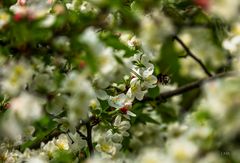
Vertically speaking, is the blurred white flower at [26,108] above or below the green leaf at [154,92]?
above

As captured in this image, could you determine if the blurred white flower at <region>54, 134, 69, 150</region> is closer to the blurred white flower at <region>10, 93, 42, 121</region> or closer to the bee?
the bee

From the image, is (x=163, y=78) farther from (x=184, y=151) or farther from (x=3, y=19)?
(x=184, y=151)

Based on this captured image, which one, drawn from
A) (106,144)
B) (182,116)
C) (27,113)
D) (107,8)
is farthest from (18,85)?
(182,116)

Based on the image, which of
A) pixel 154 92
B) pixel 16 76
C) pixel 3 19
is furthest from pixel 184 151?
pixel 154 92

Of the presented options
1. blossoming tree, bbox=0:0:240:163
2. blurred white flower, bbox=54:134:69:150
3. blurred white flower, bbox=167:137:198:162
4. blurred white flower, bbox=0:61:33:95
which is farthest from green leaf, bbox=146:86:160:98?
blurred white flower, bbox=167:137:198:162

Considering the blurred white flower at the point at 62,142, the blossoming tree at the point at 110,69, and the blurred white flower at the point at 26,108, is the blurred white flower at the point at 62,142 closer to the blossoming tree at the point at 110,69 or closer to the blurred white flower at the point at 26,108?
the blossoming tree at the point at 110,69

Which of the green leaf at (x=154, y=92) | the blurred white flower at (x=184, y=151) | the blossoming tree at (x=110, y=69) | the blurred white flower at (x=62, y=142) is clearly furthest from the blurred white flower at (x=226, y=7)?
the blurred white flower at (x=62, y=142)

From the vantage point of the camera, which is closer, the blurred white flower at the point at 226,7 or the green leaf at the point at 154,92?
the blurred white flower at the point at 226,7

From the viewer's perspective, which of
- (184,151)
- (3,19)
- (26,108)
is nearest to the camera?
(184,151)

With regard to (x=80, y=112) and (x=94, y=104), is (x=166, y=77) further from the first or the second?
(x=80, y=112)
